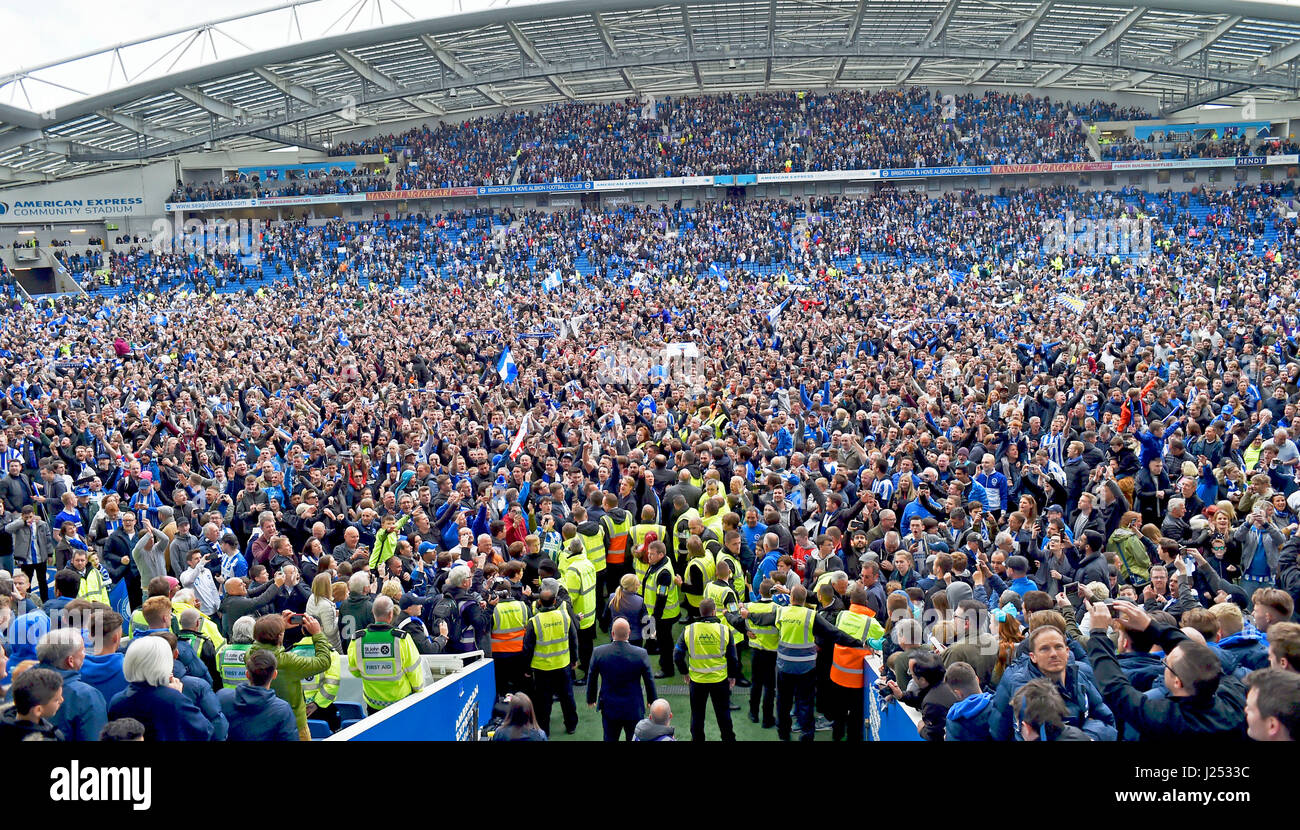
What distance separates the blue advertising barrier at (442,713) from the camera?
508cm

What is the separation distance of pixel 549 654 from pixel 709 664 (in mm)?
1143

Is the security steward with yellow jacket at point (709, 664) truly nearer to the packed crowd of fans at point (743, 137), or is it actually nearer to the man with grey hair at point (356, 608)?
the man with grey hair at point (356, 608)

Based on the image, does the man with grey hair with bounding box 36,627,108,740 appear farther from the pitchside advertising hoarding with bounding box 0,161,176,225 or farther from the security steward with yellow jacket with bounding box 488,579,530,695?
the pitchside advertising hoarding with bounding box 0,161,176,225

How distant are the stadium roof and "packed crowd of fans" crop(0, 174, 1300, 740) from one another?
1732 centimetres

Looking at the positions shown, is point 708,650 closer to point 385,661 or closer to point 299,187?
point 385,661

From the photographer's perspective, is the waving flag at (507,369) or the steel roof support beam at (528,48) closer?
the waving flag at (507,369)

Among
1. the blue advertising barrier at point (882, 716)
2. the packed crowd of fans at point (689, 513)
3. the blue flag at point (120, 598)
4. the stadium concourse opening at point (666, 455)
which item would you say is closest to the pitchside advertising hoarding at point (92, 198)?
the stadium concourse opening at point (666, 455)

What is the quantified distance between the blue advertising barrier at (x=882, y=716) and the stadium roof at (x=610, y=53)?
104 feet

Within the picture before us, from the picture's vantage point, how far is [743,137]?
47.2 meters

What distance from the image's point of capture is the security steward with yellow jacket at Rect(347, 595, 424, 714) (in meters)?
5.58

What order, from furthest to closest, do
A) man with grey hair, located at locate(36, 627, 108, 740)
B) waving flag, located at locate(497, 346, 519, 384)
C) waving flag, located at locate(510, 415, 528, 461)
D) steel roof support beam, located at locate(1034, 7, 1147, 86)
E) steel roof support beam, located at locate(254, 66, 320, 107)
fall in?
steel roof support beam, located at locate(254, 66, 320, 107) < steel roof support beam, located at locate(1034, 7, 1147, 86) < waving flag, located at locate(497, 346, 519, 384) < waving flag, located at locate(510, 415, 528, 461) < man with grey hair, located at locate(36, 627, 108, 740)

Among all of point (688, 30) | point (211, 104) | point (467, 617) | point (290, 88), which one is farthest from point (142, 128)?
point (467, 617)

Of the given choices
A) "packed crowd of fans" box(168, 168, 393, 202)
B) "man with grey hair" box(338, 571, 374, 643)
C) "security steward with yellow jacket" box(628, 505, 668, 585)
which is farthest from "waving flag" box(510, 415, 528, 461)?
"packed crowd of fans" box(168, 168, 393, 202)
